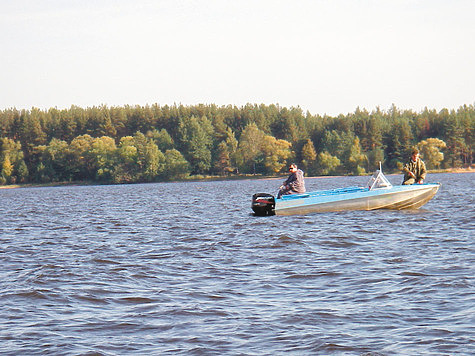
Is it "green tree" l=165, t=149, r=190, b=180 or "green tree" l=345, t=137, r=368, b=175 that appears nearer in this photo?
"green tree" l=165, t=149, r=190, b=180

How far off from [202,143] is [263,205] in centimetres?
11312

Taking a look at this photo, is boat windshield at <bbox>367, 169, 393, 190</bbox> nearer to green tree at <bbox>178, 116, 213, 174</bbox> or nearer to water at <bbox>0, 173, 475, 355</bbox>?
water at <bbox>0, 173, 475, 355</bbox>

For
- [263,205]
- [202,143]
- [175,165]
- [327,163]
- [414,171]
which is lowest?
[263,205]

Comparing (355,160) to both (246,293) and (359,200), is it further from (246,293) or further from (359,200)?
(246,293)

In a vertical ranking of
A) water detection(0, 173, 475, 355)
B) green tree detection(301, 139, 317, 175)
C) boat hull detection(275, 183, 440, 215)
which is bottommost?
water detection(0, 173, 475, 355)

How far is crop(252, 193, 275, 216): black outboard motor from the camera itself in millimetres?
27781

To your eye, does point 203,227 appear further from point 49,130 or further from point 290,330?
point 49,130

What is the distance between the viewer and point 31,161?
140 meters

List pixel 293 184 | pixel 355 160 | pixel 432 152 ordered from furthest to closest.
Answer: pixel 355 160, pixel 432 152, pixel 293 184

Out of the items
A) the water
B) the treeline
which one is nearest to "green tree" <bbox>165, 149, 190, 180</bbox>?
the treeline

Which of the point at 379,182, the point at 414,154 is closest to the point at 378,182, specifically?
the point at 379,182

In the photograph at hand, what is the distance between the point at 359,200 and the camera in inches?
1110

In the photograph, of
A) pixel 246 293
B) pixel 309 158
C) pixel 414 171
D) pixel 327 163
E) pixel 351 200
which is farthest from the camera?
pixel 309 158

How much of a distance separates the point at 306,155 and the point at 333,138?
9.12 meters
